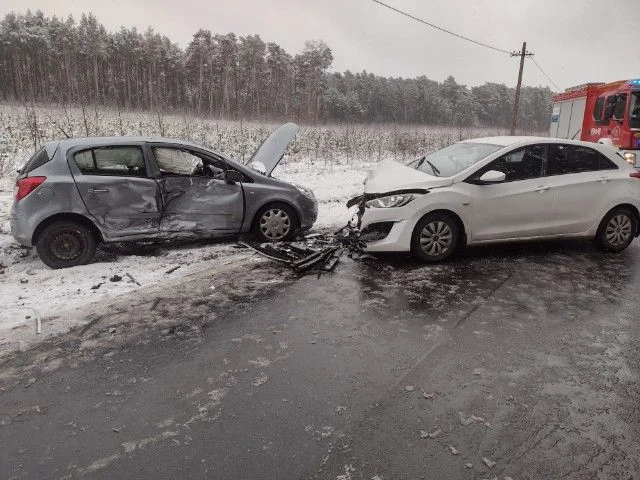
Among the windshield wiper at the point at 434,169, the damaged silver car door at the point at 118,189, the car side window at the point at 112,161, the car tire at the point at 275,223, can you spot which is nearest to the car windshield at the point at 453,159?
the windshield wiper at the point at 434,169

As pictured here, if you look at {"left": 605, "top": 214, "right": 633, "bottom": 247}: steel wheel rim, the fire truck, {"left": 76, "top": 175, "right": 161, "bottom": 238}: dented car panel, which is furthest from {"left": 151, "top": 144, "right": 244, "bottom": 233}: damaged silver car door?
the fire truck

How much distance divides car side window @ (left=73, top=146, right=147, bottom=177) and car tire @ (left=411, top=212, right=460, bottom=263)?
12.4 ft

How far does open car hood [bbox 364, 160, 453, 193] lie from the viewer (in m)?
6.02

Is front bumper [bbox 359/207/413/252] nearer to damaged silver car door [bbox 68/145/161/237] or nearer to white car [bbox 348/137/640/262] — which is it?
white car [bbox 348/137/640/262]

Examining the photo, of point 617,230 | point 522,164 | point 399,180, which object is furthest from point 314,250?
point 617,230

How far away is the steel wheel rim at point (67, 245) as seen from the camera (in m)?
5.67

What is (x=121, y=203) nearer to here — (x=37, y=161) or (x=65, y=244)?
(x=65, y=244)

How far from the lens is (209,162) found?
6.57 m

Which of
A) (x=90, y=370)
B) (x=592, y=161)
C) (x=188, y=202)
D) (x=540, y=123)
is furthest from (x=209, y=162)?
(x=540, y=123)

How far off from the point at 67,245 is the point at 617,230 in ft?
25.4

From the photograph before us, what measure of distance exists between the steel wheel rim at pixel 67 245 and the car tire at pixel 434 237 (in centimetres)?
432

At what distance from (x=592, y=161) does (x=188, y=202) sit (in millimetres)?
5864

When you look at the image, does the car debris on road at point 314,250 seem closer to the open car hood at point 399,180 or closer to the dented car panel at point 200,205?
the dented car panel at point 200,205

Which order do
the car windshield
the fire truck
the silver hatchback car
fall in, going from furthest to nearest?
1. the fire truck
2. the car windshield
3. the silver hatchback car
